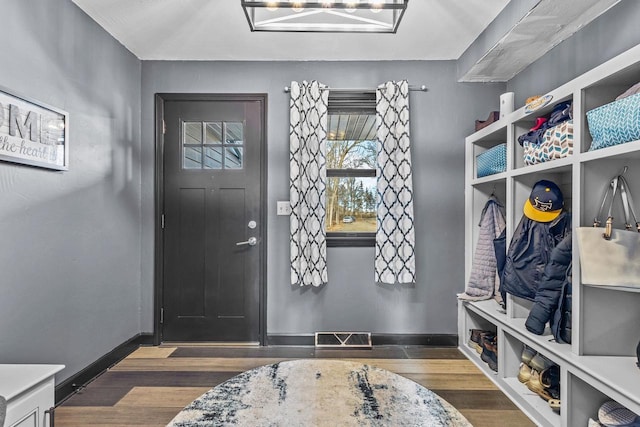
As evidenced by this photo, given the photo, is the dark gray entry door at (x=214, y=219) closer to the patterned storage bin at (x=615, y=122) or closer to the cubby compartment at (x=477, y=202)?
the cubby compartment at (x=477, y=202)

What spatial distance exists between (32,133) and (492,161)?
285 centimetres

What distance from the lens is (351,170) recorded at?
11.3 feet

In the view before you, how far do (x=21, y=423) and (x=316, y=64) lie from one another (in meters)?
3.01

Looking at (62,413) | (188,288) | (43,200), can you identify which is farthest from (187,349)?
(43,200)

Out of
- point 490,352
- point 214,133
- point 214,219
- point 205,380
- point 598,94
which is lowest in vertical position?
point 205,380

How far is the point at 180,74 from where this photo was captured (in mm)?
3406

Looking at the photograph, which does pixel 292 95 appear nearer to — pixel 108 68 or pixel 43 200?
pixel 108 68

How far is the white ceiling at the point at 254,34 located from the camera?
2533mm

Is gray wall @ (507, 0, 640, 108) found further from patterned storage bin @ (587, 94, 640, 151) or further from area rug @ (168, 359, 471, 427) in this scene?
area rug @ (168, 359, 471, 427)

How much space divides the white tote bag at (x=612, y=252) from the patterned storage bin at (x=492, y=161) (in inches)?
34.8

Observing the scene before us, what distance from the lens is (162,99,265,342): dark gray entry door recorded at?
3398mm

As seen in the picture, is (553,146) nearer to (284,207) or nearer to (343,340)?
(284,207)

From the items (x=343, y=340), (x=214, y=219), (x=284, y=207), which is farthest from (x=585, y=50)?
(x=214, y=219)

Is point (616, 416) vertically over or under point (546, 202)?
under
